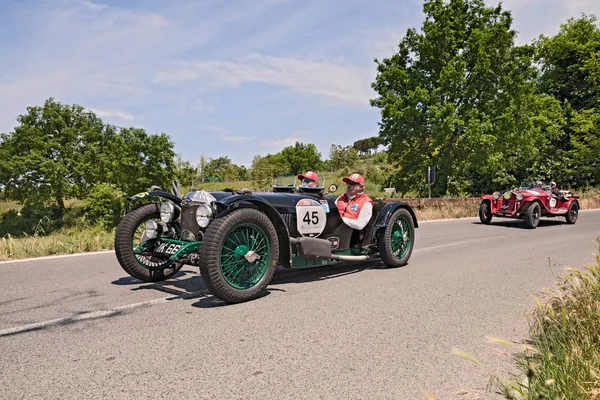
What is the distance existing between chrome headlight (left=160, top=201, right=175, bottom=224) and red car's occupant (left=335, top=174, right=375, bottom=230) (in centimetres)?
217

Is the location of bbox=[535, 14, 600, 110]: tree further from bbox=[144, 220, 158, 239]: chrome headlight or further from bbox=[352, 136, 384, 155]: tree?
bbox=[352, 136, 384, 155]: tree

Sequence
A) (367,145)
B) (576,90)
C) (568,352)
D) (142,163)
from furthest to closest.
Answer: (367,145) < (142,163) < (576,90) < (568,352)

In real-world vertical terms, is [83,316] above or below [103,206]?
below

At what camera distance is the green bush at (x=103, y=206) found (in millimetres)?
42375

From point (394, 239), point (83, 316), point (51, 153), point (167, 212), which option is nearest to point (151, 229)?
point (167, 212)

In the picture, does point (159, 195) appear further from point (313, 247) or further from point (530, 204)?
point (530, 204)

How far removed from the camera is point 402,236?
6.61m

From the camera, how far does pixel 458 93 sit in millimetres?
27484

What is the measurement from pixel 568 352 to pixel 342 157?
5385 cm

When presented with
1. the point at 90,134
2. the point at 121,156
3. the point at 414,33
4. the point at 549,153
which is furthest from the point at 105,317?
the point at 90,134

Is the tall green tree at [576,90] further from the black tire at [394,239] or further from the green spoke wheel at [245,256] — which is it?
the green spoke wheel at [245,256]

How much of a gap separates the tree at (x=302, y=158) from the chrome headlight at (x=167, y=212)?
5677cm

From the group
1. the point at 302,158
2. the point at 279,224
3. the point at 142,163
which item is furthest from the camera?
the point at 302,158

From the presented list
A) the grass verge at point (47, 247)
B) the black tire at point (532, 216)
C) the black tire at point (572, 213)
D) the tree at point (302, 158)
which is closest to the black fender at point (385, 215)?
the grass verge at point (47, 247)
